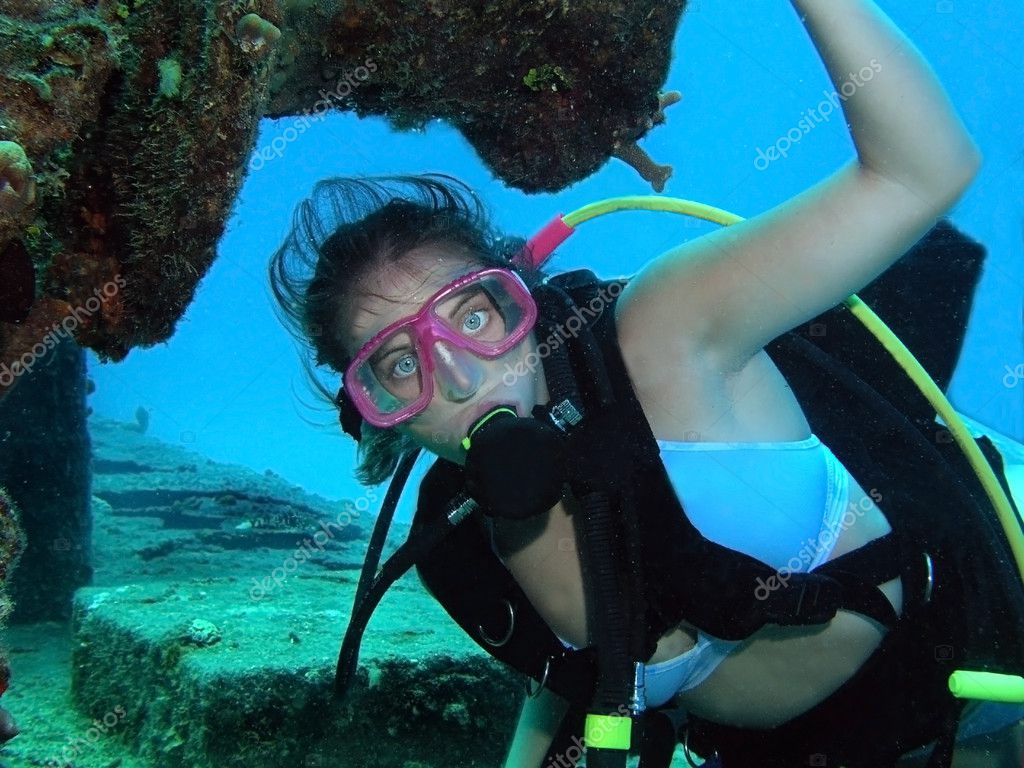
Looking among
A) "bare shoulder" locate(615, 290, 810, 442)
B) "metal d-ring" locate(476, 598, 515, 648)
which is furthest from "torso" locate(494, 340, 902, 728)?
"metal d-ring" locate(476, 598, 515, 648)

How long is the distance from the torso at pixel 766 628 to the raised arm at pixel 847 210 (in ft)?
0.76

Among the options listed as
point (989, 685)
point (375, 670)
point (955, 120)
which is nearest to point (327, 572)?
point (375, 670)

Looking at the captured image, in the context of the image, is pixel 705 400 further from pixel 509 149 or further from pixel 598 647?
pixel 509 149

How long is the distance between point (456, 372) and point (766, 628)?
5.13ft

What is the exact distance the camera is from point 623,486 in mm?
2342

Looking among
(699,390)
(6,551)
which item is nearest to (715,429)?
(699,390)

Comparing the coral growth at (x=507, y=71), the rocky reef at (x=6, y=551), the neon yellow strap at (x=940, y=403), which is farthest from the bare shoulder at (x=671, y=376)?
the rocky reef at (x=6, y=551)

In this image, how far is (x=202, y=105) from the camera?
2086 millimetres

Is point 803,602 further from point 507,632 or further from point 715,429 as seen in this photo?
point 507,632

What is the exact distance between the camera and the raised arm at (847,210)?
1781 mm

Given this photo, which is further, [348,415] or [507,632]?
[348,415]

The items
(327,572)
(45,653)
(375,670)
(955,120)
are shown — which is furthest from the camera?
(327,572)

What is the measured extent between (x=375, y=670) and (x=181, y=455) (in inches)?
804

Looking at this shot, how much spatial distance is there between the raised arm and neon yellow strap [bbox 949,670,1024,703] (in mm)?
1286
